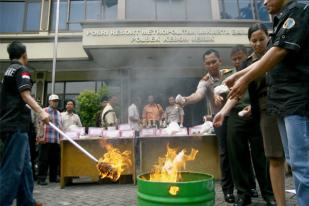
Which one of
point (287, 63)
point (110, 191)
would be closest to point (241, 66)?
point (287, 63)

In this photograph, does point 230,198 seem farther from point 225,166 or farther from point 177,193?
point 177,193

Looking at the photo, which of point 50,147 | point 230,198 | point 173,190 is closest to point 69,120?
point 50,147

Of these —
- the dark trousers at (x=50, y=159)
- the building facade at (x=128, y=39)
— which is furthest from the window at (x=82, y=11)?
the dark trousers at (x=50, y=159)

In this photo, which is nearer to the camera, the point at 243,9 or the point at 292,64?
the point at 292,64

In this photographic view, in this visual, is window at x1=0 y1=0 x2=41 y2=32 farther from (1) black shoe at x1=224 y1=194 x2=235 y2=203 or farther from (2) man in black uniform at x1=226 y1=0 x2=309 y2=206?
(2) man in black uniform at x1=226 y1=0 x2=309 y2=206

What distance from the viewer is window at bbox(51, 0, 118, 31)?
1366 centimetres

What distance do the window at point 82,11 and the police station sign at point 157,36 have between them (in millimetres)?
2579

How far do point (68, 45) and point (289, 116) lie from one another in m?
12.3

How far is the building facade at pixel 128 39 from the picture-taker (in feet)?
36.8

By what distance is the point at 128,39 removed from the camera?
11.1 metres

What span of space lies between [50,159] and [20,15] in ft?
35.7

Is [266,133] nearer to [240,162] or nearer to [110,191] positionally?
[240,162]

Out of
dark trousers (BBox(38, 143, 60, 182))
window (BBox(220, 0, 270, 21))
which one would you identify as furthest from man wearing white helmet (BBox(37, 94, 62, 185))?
window (BBox(220, 0, 270, 21))

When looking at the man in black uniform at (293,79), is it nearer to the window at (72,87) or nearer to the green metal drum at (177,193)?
the green metal drum at (177,193)
